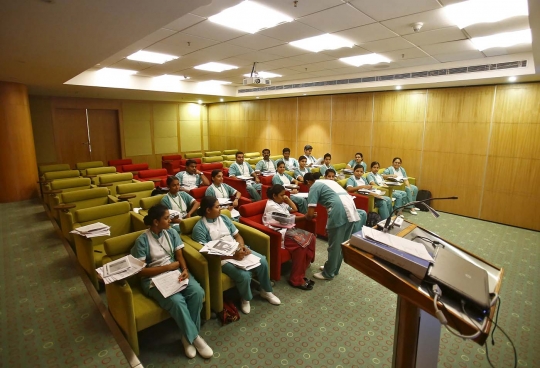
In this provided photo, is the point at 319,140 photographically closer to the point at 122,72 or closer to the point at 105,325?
the point at 122,72

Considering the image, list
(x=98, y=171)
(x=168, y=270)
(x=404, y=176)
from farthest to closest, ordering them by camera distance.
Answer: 1. (x=404, y=176)
2. (x=98, y=171)
3. (x=168, y=270)

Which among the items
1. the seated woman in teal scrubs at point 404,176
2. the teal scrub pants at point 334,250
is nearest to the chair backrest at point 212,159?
the seated woman in teal scrubs at point 404,176

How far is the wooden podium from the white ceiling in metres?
2.13


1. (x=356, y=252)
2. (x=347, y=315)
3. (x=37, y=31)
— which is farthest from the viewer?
(x=347, y=315)

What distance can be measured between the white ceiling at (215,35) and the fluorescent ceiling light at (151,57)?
168 mm

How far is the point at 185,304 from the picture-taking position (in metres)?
2.68

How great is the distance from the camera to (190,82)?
362 inches

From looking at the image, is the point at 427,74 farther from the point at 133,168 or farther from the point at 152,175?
the point at 133,168

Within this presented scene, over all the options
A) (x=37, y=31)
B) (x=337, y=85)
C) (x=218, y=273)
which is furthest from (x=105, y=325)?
(x=337, y=85)

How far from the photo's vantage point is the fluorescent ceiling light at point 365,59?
5.60 metres

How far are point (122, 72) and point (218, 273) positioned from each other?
660 cm

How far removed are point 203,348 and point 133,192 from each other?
3426 mm

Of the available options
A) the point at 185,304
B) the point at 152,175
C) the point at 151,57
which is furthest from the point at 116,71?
the point at 185,304

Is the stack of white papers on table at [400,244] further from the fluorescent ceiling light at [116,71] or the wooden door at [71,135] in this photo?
the wooden door at [71,135]
